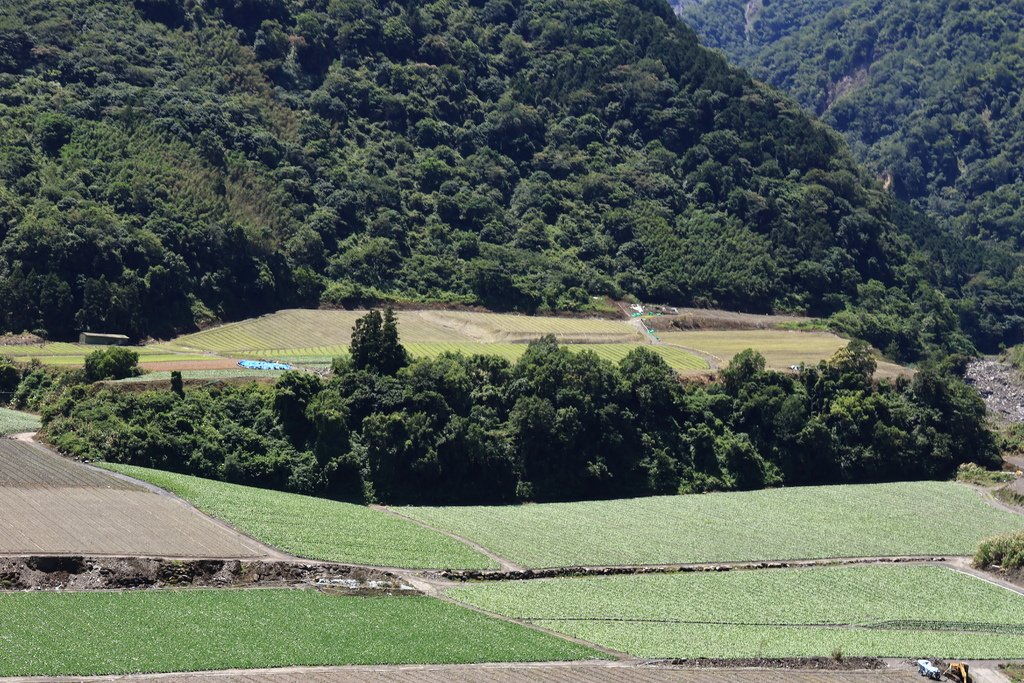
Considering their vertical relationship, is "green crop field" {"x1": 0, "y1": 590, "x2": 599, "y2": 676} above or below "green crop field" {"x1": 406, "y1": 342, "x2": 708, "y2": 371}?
below

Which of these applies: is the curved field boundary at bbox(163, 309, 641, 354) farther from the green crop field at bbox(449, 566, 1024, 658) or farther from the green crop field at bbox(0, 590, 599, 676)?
the green crop field at bbox(0, 590, 599, 676)

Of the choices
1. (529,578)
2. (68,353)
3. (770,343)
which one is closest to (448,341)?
(770,343)

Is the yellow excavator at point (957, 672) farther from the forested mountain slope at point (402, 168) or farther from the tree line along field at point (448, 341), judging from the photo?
the forested mountain slope at point (402, 168)

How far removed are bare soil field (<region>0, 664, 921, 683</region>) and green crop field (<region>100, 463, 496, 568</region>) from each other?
46.7 feet

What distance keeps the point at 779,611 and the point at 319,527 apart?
23015 millimetres

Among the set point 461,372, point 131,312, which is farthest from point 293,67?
point 461,372

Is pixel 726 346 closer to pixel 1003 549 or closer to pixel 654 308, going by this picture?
pixel 654 308

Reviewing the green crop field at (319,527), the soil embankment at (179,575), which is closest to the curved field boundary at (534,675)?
the soil embankment at (179,575)

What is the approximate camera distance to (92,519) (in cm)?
6150

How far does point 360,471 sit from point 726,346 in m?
51.1

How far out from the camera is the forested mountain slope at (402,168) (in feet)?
373

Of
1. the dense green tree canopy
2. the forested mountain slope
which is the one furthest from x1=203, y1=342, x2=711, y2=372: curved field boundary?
the forested mountain slope

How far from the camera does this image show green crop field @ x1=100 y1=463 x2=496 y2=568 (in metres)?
64.2

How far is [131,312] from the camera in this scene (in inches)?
4134
